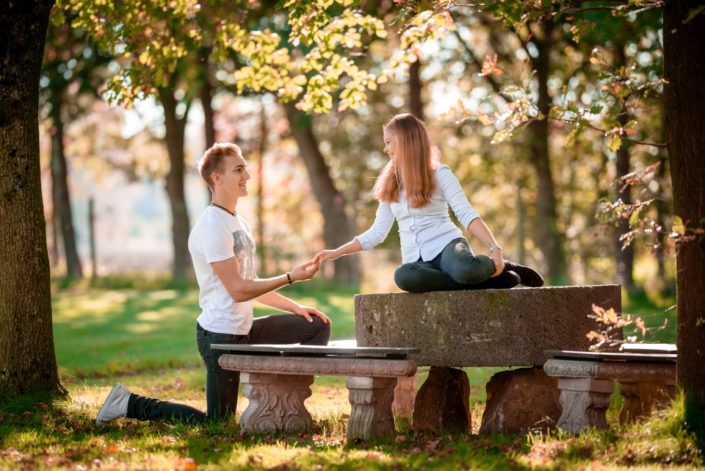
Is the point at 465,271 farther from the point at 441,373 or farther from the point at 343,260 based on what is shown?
the point at 343,260

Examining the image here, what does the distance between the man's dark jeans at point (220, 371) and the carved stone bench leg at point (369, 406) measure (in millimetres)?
1082

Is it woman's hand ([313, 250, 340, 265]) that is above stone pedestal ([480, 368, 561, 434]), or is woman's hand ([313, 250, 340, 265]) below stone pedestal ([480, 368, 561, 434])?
above

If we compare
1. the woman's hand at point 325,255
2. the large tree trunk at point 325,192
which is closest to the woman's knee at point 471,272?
the woman's hand at point 325,255

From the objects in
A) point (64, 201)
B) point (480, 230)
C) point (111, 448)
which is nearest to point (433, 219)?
point (480, 230)

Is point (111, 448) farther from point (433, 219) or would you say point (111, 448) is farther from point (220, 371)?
point (433, 219)

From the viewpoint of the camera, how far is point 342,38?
8.70m

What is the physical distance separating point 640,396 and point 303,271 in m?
2.43

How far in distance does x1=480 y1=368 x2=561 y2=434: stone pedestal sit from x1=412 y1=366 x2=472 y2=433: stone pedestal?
0.27 meters

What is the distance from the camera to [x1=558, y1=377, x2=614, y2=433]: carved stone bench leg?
5832mm

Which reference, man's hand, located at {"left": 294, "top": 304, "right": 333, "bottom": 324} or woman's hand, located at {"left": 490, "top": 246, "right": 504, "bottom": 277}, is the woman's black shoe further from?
man's hand, located at {"left": 294, "top": 304, "right": 333, "bottom": 324}

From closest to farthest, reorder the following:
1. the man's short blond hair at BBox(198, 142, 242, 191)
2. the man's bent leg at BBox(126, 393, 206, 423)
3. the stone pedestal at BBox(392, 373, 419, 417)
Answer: the man's bent leg at BBox(126, 393, 206, 423) → the man's short blond hair at BBox(198, 142, 242, 191) → the stone pedestal at BBox(392, 373, 419, 417)

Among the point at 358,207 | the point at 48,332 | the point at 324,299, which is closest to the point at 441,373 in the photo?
the point at 48,332

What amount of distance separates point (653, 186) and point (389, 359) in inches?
679

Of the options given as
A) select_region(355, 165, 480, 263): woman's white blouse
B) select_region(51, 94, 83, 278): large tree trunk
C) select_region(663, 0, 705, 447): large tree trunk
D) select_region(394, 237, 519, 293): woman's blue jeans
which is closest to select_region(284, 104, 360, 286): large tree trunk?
select_region(51, 94, 83, 278): large tree trunk
